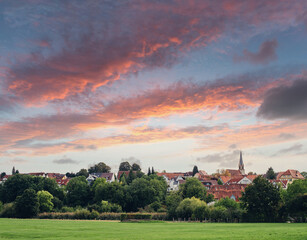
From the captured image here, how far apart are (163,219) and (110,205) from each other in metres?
25.0

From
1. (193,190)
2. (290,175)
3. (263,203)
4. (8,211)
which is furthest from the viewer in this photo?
(290,175)

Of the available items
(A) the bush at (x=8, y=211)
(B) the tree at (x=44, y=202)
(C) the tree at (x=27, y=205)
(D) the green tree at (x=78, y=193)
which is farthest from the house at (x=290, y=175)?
(A) the bush at (x=8, y=211)

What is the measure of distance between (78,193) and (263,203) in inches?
3057

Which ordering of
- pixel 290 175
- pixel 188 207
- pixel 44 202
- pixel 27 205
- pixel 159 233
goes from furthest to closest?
pixel 290 175, pixel 44 202, pixel 27 205, pixel 188 207, pixel 159 233

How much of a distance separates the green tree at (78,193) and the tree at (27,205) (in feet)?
84.9

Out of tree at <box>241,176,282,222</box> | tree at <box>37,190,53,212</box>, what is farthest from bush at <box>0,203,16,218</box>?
tree at <box>241,176,282,222</box>

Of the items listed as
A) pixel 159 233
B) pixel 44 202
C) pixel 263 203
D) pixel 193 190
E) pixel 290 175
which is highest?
pixel 290 175

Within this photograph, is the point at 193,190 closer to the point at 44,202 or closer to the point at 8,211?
the point at 44,202

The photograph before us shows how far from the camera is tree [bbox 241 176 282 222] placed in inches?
2778

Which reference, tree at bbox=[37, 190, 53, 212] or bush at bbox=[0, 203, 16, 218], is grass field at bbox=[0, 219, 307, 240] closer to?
bush at bbox=[0, 203, 16, 218]

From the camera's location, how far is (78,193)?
126 m

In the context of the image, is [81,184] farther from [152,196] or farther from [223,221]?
[223,221]

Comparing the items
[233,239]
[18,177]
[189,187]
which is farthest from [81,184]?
[233,239]

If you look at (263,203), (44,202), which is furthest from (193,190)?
(44,202)
